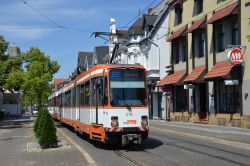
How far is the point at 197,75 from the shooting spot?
36438mm

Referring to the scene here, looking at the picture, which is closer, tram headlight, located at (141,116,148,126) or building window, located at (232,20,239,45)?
tram headlight, located at (141,116,148,126)

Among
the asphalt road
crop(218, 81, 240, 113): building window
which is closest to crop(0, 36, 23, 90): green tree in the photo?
crop(218, 81, 240, 113): building window

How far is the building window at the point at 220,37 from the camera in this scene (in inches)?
1328

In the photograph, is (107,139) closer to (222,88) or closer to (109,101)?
(109,101)

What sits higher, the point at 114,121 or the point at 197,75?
the point at 197,75

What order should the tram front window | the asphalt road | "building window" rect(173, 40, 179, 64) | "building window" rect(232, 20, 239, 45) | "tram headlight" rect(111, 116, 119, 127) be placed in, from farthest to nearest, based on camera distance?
"building window" rect(173, 40, 179, 64)
"building window" rect(232, 20, 239, 45)
the tram front window
"tram headlight" rect(111, 116, 119, 127)
the asphalt road

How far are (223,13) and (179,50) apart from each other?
1146 centimetres

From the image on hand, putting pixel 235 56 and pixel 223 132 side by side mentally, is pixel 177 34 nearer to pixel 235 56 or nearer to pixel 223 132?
pixel 235 56

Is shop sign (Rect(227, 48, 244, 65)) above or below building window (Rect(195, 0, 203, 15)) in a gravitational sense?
below

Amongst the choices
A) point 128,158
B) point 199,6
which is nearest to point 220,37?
point 199,6

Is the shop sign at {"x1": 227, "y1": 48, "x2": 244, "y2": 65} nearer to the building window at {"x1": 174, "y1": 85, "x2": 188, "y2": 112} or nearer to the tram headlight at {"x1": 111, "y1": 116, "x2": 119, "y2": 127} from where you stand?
the building window at {"x1": 174, "y1": 85, "x2": 188, "y2": 112}

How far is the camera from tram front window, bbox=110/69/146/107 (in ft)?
56.3

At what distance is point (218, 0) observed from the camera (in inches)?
1337

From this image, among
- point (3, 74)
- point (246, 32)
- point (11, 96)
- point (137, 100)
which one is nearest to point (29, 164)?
point (137, 100)
